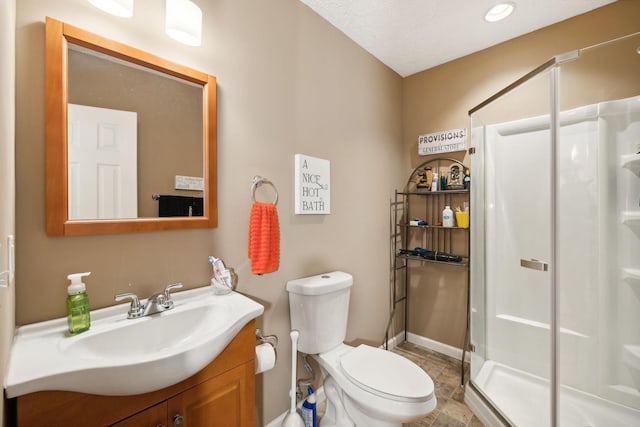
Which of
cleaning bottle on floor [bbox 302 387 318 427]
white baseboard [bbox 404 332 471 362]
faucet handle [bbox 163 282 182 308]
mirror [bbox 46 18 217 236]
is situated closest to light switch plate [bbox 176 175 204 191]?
mirror [bbox 46 18 217 236]

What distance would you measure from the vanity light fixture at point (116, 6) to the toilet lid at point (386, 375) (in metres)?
1.72

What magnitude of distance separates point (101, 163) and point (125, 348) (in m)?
0.66

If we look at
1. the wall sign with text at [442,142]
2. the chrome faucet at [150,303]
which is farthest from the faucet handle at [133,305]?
the wall sign with text at [442,142]

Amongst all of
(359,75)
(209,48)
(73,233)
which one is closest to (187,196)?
(73,233)

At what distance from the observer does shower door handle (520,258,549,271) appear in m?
1.53

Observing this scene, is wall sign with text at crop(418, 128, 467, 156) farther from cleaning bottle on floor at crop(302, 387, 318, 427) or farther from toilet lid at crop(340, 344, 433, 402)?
cleaning bottle on floor at crop(302, 387, 318, 427)

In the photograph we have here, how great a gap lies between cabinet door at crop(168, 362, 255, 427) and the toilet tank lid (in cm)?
51

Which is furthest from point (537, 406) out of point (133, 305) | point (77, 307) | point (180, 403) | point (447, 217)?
point (77, 307)

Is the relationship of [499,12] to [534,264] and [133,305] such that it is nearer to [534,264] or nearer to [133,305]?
[534,264]

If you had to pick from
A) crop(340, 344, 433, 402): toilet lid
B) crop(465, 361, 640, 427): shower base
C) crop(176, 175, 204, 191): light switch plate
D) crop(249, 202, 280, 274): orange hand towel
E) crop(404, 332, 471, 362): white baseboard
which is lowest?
crop(404, 332, 471, 362): white baseboard

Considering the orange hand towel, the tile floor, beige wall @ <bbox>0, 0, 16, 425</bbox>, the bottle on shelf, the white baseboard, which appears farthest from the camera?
the white baseboard

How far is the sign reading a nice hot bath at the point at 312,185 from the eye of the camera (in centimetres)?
165

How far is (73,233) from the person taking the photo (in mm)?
930

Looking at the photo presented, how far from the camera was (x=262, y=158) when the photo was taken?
1.50 meters
